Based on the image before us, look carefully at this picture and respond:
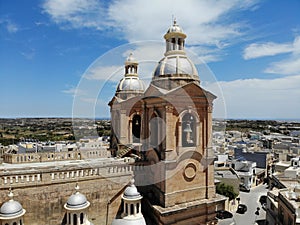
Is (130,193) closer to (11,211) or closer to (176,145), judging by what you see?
(176,145)

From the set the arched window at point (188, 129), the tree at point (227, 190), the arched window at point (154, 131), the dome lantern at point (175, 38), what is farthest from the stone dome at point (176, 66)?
the tree at point (227, 190)

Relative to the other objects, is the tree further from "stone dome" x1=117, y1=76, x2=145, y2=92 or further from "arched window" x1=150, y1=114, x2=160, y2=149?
"arched window" x1=150, y1=114, x2=160, y2=149

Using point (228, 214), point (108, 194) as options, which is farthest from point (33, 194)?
point (228, 214)

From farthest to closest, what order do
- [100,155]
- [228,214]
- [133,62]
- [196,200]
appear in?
1. [228,214]
2. [133,62]
3. [100,155]
4. [196,200]

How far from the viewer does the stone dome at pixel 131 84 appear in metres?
21.7

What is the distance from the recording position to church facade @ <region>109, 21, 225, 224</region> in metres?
14.0

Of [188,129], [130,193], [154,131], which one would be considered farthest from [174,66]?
[130,193]

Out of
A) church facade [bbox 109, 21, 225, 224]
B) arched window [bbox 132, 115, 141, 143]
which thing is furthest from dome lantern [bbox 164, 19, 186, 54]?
arched window [bbox 132, 115, 141, 143]

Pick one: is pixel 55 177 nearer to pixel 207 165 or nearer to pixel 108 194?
pixel 108 194

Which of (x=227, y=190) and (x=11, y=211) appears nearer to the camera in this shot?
(x=11, y=211)

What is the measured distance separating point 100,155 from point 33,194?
27.6 feet

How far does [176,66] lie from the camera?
589 inches

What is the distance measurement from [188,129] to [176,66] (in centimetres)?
397

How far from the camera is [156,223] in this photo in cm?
1427
